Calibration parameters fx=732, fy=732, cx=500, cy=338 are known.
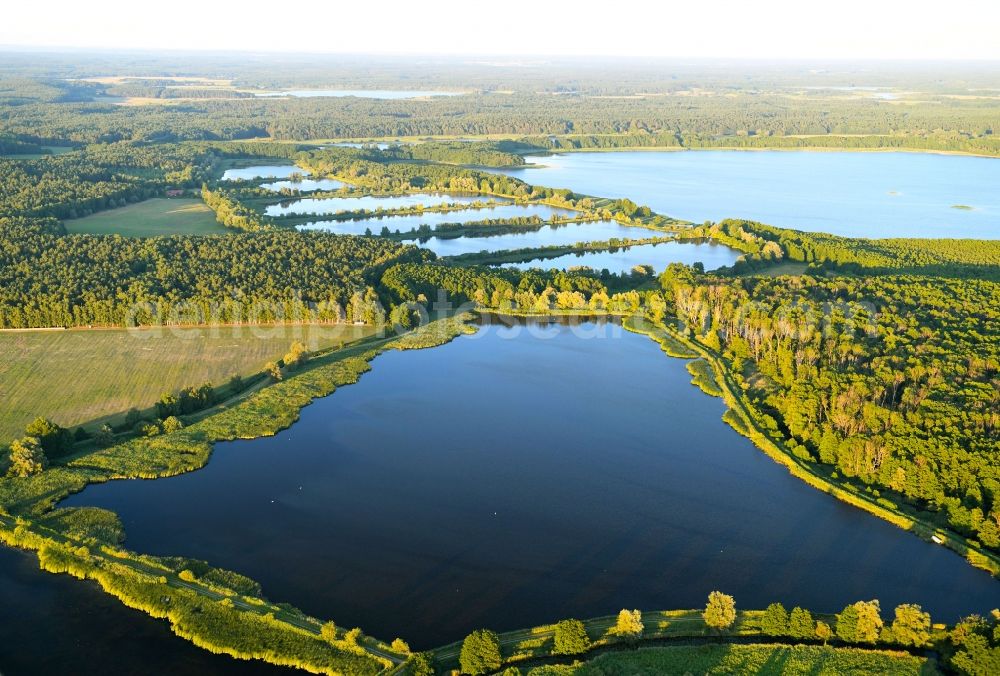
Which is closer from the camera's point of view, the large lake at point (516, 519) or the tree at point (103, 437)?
the large lake at point (516, 519)

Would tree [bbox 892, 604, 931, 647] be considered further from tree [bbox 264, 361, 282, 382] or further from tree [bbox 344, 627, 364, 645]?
tree [bbox 264, 361, 282, 382]

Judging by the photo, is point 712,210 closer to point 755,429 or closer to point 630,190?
point 630,190

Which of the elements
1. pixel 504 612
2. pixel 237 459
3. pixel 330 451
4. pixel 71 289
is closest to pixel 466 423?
pixel 330 451

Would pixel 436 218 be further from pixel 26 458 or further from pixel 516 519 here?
pixel 516 519

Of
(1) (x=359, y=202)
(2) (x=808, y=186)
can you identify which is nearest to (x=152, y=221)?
(1) (x=359, y=202)

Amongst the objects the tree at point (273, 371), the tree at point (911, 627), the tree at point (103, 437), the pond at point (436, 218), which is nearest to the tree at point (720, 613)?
the tree at point (911, 627)

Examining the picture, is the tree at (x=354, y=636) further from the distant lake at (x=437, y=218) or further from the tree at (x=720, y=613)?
the distant lake at (x=437, y=218)
